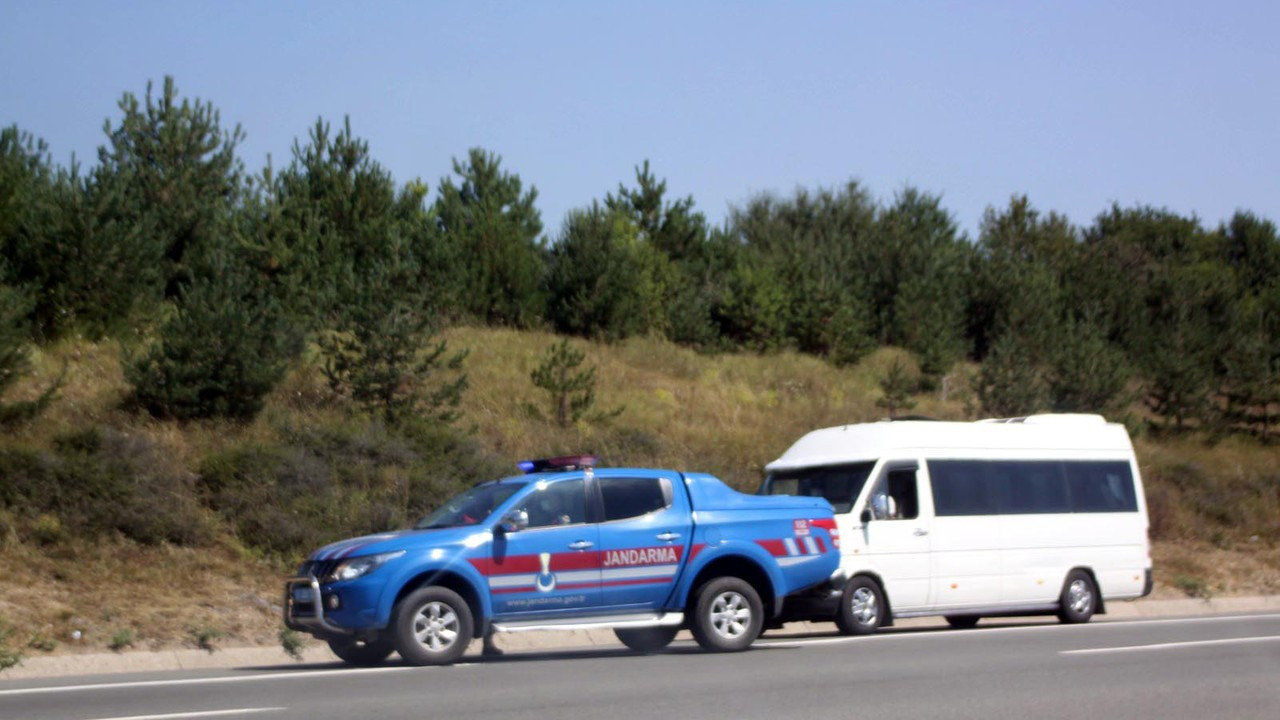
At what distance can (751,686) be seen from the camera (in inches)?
411

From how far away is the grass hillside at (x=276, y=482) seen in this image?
52.6ft

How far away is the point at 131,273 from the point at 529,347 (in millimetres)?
10906

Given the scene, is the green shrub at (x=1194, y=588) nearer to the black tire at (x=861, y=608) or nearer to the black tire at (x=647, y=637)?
the black tire at (x=861, y=608)

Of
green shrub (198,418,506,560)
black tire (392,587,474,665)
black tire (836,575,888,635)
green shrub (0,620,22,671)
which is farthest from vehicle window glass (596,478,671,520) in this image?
green shrub (198,418,506,560)

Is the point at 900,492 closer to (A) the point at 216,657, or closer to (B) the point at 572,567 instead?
(B) the point at 572,567

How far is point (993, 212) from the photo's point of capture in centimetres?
7338

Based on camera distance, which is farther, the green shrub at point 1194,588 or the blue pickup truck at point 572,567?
the green shrub at point 1194,588

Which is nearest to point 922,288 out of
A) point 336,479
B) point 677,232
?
point 677,232

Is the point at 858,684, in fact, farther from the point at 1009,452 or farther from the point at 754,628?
the point at 1009,452

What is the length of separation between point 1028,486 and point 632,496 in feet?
24.9

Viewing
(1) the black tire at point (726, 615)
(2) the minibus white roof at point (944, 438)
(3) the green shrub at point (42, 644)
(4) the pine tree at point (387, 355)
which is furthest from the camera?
(4) the pine tree at point (387, 355)

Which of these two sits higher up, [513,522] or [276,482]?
[276,482]

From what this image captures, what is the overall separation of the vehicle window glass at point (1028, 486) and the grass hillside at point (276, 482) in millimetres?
5244

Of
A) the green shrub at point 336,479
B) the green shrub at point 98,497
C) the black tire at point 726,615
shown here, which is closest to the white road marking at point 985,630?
the black tire at point 726,615
